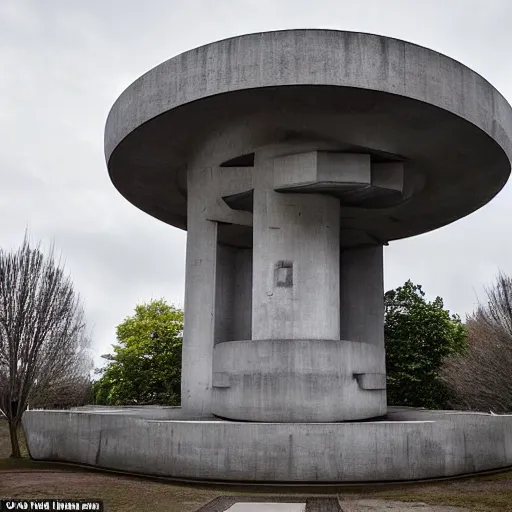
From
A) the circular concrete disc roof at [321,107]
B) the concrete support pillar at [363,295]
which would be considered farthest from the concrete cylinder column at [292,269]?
the concrete support pillar at [363,295]

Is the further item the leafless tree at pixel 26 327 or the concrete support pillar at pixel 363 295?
the concrete support pillar at pixel 363 295

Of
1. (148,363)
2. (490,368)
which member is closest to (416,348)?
(490,368)

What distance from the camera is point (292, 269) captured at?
595 inches

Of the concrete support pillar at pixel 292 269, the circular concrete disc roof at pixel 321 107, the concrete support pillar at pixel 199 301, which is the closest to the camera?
the circular concrete disc roof at pixel 321 107

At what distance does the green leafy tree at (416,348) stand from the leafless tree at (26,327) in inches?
667

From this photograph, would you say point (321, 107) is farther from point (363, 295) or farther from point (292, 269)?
point (363, 295)

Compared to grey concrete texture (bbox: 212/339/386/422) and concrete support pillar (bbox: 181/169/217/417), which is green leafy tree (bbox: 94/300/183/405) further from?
grey concrete texture (bbox: 212/339/386/422)

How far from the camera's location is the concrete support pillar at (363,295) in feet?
69.4

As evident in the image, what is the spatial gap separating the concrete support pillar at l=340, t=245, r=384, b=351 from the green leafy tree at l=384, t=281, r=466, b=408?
9771mm

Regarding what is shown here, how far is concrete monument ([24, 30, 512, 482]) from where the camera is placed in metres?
11.8

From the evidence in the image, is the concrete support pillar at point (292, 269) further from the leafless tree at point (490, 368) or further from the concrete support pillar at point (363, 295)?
the leafless tree at point (490, 368)

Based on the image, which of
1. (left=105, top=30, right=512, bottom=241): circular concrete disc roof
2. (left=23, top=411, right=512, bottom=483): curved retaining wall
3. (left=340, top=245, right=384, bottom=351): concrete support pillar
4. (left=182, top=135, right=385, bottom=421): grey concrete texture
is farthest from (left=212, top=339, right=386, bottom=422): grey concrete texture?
(left=340, top=245, right=384, bottom=351): concrete support pillar

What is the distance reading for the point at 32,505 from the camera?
6758 millimetres

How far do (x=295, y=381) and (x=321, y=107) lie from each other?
5.93 m
